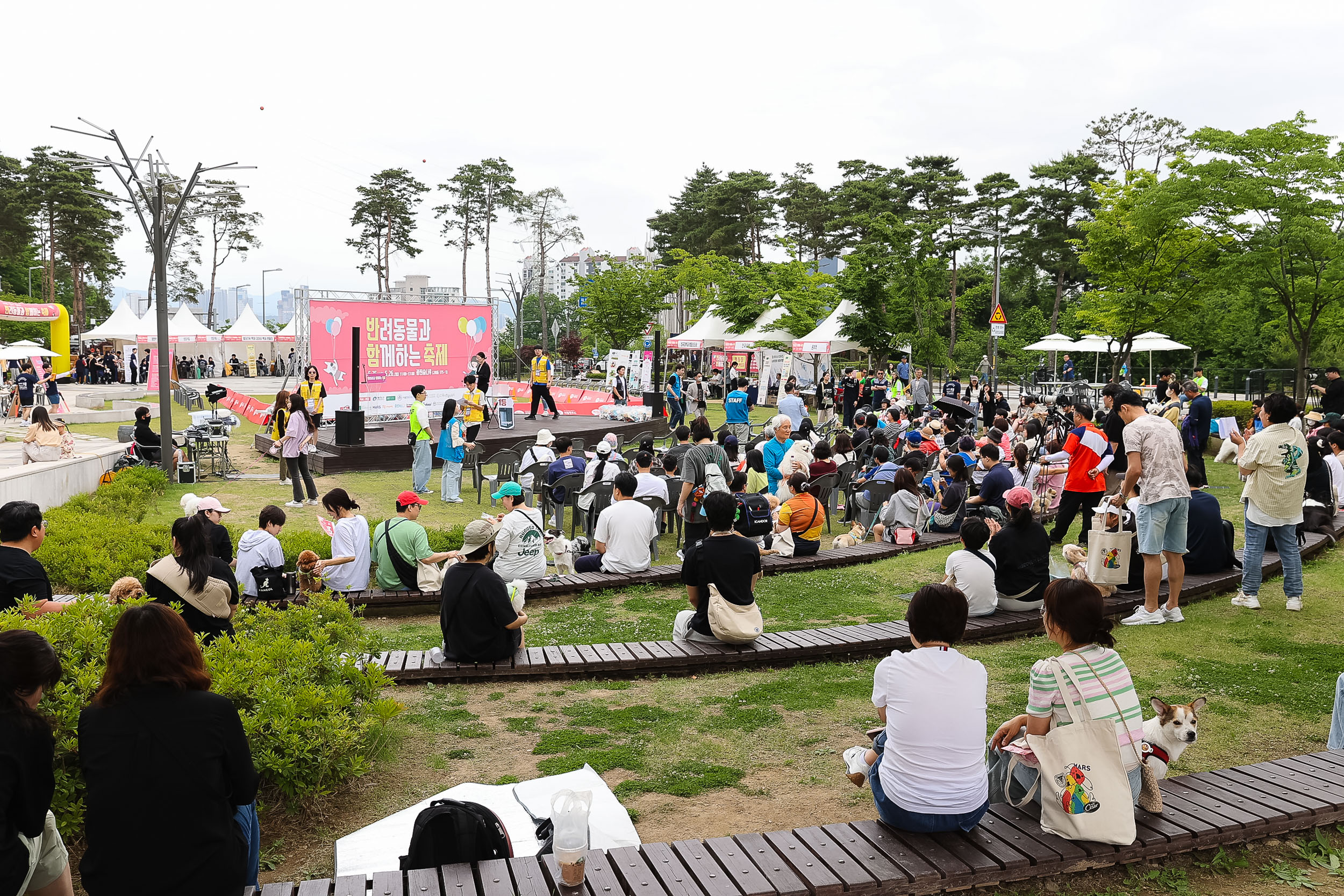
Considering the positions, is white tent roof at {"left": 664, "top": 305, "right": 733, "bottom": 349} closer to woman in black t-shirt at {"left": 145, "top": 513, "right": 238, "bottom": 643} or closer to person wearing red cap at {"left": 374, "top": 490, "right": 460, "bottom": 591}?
person wearing red cap at {"left": 374, "top": 490, "right": 460, "bottom": 591}

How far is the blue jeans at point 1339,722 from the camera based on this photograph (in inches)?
159

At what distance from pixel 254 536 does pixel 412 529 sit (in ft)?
3.98

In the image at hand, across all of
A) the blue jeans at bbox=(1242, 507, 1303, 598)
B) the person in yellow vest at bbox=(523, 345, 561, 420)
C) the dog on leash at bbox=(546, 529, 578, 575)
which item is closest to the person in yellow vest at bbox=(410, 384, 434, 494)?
the dog on leash at bbox=(546, 529, 578, 575)

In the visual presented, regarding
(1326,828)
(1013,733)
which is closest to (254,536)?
(1013,733)

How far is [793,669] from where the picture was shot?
18.8ft

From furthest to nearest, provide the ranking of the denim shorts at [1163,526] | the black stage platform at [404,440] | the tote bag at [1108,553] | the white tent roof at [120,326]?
the white tent roof at [120,326] → the black stage platform at [404,440] → the tote bag at [1108,553] → the denim shorts at [1163,526]

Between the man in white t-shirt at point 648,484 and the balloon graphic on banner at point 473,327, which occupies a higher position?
the balloon graphic on banner at point 473,327

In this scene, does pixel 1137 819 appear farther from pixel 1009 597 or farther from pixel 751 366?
pixel 751 366

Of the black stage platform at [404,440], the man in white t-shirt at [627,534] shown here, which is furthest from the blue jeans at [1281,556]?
the black stage platform at [404,440]

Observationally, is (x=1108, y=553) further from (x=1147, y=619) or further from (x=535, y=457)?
(x=535, y=457)

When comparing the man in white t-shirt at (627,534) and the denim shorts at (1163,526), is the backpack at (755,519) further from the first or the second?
the denim shorts at (1163,526)

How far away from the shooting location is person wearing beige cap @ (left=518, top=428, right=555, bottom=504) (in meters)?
11.5

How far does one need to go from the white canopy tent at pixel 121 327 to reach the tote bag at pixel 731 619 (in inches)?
1668

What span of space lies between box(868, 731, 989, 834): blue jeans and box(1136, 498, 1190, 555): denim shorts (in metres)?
3.45
